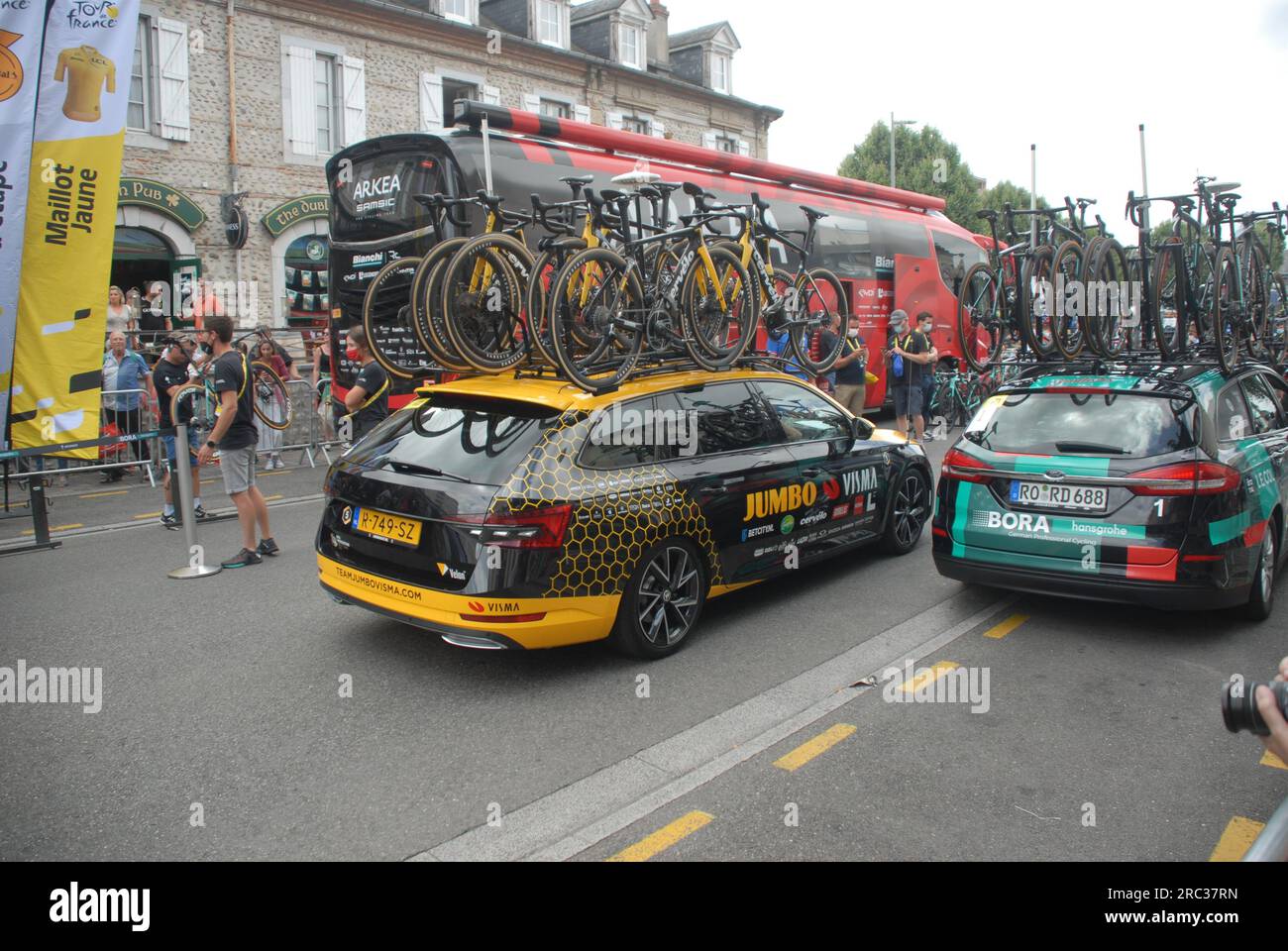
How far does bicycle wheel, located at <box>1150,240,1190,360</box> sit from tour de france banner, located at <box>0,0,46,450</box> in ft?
32.0

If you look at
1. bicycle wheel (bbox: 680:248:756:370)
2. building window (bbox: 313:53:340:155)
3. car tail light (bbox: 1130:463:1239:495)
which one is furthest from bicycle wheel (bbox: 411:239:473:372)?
building window (bbox: 313:53:340:155)

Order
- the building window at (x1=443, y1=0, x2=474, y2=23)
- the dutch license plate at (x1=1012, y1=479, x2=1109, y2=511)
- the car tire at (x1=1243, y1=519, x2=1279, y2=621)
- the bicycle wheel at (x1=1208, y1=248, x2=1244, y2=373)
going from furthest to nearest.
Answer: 1. the building window at (x1=443, y1=0, x2=474, y2=23)
2. the bicycle wheel at (x1=1208, y1=248, x2=1244, y2=373)
3. the car tire at (x1=1243, y1=519, x2=1279, y2=621)
4. the dutch license plate at (x1=1012, y1=479, x2=1109, y2=511)

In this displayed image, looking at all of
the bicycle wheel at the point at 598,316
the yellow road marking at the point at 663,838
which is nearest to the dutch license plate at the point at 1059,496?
the bicycle wheel at the point at 598,316

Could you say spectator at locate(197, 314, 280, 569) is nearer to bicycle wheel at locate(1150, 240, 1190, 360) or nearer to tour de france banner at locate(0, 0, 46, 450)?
tour de france banner at locate(0, 0, 46, 450)

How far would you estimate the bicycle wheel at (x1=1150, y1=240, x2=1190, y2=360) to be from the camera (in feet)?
25.0

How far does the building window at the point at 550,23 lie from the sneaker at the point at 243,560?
20053 mm

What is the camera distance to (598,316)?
6.36 meters

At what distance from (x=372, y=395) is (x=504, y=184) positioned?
10.3 ft

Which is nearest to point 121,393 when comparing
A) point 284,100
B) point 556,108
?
point 284,100

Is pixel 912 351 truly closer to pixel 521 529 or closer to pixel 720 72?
pixel 521 529
